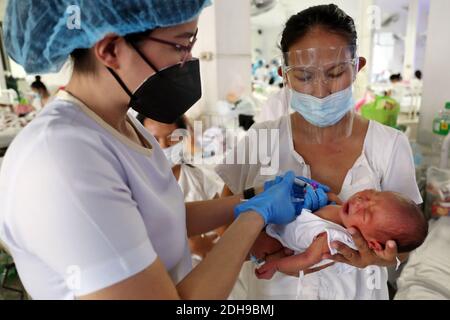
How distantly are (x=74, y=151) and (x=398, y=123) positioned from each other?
3192mm

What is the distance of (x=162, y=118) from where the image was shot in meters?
0.97

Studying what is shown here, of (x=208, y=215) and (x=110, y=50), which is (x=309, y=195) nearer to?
(x=208, y=215)

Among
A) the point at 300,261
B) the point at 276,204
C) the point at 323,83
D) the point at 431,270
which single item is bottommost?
the point at 431,270

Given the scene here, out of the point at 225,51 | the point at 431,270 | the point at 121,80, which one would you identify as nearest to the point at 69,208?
the point at 121,80

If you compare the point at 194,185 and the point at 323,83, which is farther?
the point at 194,185

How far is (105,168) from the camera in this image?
2.10 feet

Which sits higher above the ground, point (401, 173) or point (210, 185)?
point (401, 173)

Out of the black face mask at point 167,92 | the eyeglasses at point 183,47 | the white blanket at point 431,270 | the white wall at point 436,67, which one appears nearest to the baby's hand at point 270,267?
the black face mask at point 167,92

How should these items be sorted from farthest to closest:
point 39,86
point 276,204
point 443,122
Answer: point 39,86, point 443,122, point 276,204

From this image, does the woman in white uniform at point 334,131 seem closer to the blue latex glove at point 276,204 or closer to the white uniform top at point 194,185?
the blue latex glove at point 276,204

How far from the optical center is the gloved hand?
1164mm

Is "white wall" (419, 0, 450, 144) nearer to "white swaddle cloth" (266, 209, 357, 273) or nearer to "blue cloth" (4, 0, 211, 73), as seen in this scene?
"white swaddle cloth" (266, 209, 357, 273)

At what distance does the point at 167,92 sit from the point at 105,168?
33 cm
